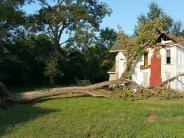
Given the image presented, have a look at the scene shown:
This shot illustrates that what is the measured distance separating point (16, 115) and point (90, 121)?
3.50 metres

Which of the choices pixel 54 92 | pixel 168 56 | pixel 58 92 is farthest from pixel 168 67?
pixel 54 92

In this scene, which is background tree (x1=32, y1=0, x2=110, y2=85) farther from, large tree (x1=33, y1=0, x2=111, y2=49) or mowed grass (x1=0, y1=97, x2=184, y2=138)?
mowed grass (x1=0, y1=97, x2=184, y2=138)

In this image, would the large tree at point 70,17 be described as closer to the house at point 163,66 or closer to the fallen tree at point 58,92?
the house at point 163,66

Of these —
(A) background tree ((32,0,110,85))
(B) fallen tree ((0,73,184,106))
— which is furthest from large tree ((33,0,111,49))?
(B) fallen tree ((0,73,184,106))

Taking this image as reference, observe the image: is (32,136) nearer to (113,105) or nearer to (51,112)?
(51,112)

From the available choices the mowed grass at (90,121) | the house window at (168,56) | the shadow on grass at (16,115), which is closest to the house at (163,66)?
the house window at (168,56)

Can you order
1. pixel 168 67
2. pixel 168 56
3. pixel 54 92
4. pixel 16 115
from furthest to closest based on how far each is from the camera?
pixel 168 56 → pixel 168 67 → pixel 54 92 → pixel 16 115

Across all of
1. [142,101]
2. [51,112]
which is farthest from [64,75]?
[51,112]

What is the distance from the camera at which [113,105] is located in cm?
2325

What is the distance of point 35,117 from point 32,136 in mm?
3716

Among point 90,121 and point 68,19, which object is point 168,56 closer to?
point 68,19

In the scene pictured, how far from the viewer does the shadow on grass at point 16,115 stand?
54.5ft

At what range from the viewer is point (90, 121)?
17625mm

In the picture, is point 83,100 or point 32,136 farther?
point 83,100
